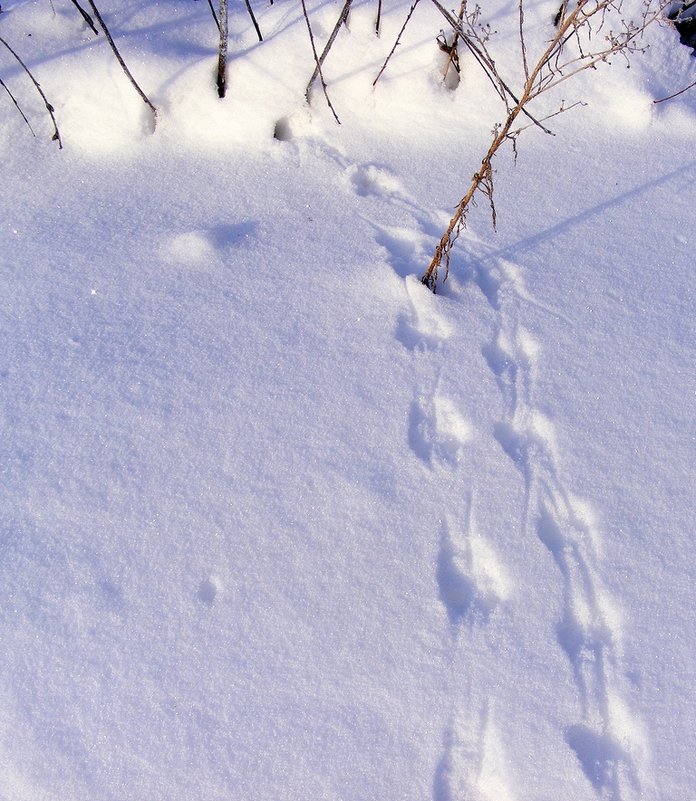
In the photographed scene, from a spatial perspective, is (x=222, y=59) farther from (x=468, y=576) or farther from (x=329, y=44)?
(x=468, y=576)

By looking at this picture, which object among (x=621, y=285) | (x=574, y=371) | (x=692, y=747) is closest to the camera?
(x=692, y=747)

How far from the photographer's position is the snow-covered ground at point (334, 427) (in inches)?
54.5

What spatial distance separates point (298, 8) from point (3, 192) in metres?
1.25

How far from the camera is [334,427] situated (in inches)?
65.9

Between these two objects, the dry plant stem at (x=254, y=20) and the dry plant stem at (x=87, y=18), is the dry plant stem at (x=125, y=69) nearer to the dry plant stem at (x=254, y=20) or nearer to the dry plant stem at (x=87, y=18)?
the dry plant stem at (x=87, y=18)

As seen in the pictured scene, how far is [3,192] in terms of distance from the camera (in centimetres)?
202

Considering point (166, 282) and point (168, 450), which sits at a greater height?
point (166, 282)

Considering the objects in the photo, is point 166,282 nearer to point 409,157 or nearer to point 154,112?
point 154,112

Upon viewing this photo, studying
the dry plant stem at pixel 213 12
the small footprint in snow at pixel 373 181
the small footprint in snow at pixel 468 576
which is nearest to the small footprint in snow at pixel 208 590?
the small footprint in snow at pixel 468 576

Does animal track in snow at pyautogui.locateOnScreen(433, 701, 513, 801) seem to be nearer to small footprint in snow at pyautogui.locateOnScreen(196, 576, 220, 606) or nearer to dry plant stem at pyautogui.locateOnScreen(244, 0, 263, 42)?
small footprint in snow at pyautogui.locateOnScreen(196, 576, 220, 606)

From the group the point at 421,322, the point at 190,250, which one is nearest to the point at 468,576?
the point at 421,322

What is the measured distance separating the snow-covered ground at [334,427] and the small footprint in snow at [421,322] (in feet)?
0.04

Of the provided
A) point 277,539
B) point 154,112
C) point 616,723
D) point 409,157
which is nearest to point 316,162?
point 409,157

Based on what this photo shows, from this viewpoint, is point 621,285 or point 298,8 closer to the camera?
point 621,285
